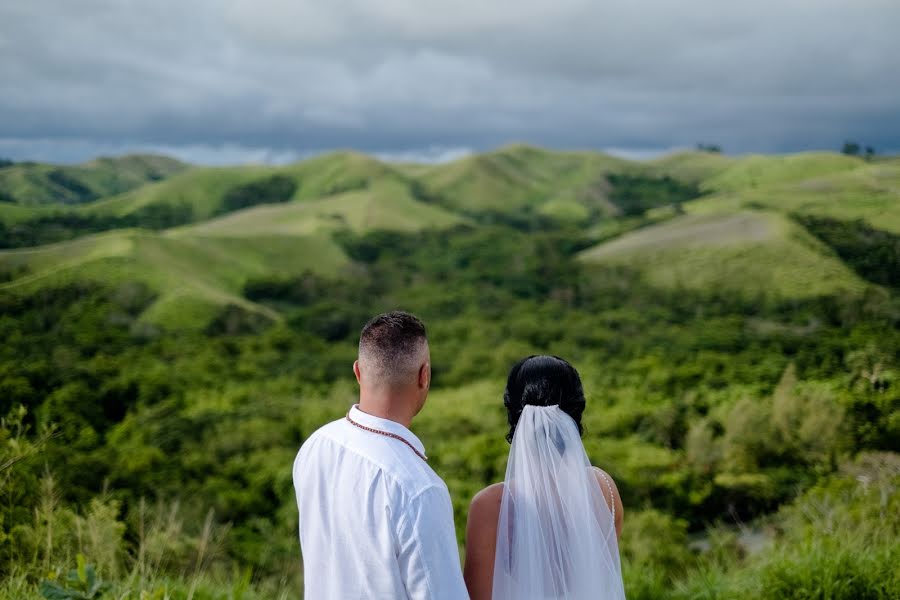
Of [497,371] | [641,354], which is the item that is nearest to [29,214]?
[497,371]

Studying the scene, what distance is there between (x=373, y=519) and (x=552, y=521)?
3.63ft

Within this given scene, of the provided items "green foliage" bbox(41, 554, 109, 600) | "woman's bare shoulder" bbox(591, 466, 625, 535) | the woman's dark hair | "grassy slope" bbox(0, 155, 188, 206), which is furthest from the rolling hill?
"green foliage" bbox(41, 554, 109, 600)

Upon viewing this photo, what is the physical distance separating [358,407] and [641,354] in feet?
151

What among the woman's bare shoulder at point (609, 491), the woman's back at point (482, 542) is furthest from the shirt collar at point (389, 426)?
the woman's bare shoulder at point (609, 491)

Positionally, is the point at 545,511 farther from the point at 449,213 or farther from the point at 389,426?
the point at 449,213

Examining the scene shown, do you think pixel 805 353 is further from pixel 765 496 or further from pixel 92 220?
pixel 92 220

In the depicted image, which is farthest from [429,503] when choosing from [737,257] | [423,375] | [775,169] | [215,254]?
[775,169]

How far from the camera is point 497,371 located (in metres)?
47.7

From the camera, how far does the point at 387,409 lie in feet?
7.56

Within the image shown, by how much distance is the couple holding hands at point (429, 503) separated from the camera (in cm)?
211

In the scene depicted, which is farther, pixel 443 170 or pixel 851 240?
pixel 443 170

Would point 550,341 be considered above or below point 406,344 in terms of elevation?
below

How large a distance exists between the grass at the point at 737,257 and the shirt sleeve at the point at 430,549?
42.7 m

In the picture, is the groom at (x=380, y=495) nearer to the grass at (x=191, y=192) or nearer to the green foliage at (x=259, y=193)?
the grass at (x=191, y=192)
